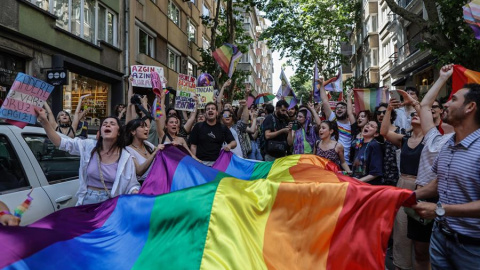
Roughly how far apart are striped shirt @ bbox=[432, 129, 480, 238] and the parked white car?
3.41 m

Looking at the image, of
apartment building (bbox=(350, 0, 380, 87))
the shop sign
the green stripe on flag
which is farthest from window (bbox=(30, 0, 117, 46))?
apartment building (bbox=(350, 0, 380, 87))

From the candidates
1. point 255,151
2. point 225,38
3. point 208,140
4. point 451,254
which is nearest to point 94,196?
point 208,140

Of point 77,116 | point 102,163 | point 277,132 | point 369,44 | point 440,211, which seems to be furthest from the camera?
point 369,44

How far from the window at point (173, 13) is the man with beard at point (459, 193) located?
22.6m

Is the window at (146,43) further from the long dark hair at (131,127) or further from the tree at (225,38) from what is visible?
the long dark hair at (131,127)

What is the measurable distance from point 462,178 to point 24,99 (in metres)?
3.95

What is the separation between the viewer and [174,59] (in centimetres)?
2534

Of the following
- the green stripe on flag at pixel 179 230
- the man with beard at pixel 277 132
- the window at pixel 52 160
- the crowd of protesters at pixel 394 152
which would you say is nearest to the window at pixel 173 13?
the man with beard at pixel 277 132

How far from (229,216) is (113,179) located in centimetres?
164

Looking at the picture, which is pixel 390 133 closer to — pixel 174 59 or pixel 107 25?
pixel 107 25

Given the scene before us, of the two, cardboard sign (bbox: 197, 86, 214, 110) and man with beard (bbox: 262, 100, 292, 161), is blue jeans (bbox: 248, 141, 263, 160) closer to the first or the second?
cardboard sign (bbox: 197, 86, 214, 110)

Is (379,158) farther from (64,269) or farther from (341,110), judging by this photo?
(64,269)

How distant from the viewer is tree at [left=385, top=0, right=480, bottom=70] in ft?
32.3

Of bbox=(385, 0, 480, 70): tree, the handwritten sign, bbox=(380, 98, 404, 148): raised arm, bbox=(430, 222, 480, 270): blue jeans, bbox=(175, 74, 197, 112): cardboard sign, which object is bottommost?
bbox=(430, 222, 480, 270): blue jeans
